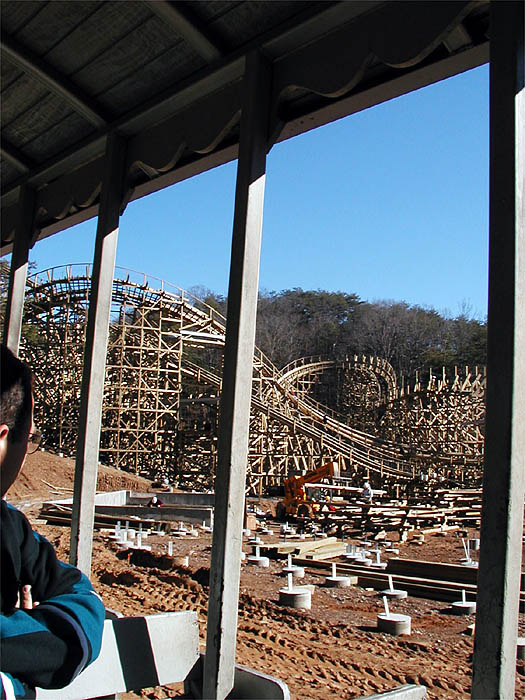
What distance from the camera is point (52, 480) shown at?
2020cm

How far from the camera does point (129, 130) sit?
3.67 meters

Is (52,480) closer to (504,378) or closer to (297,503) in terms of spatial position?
(297,503)

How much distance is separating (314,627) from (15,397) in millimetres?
5516

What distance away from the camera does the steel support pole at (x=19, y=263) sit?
14.9ft

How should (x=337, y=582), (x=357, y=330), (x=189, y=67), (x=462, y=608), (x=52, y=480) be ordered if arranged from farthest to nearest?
(x=357, y=330) < (x=52, y=480) < (x=337, y=582) < (x=462, y=608) < (x=189, y=67)

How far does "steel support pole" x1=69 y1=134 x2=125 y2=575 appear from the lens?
3.62m

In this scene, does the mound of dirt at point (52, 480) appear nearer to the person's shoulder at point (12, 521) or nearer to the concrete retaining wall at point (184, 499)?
the concrete retaining wall at point (184, 499)

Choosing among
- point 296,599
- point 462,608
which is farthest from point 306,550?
point 462,608

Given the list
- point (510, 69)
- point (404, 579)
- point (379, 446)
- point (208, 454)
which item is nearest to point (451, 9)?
point (510, 69)

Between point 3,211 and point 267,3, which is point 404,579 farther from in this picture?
point 267,3

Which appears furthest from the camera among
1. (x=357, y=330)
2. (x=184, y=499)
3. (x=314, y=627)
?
(x=357, y=330)

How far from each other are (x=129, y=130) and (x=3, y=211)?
72.0 inches

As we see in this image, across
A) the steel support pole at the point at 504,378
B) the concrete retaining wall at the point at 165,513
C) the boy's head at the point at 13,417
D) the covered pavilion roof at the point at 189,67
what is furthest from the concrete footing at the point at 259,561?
the boy's head at the point at 13,417

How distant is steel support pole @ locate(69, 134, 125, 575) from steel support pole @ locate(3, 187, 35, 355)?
42.6 inches
